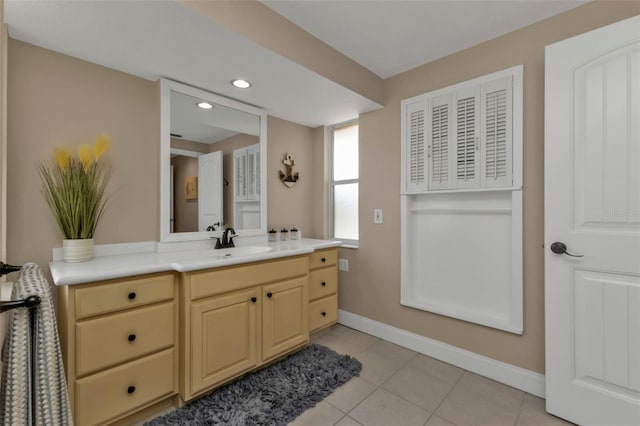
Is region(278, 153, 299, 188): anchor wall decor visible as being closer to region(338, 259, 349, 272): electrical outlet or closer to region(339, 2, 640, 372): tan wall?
region(339, 2, 640, 372): tan wall

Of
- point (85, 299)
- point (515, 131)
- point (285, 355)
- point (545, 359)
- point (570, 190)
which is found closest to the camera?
point (85, 299)

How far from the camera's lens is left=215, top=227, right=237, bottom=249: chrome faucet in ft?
8.08

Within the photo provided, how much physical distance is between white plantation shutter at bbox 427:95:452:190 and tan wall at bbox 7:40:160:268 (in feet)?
6.80

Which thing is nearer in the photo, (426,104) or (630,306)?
(630,306)

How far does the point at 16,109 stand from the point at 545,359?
11.3ft

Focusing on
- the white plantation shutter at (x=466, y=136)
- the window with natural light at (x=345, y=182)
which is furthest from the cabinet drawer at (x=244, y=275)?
the white plantation shutter at (x=466, y=136)

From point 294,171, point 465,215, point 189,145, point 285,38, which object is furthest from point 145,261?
point 465,215

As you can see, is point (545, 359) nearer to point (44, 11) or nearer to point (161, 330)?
point (161, 330)

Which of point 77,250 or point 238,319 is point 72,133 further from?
point 238,319

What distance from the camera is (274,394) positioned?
194 centimetres

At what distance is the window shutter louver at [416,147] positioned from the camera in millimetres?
2467

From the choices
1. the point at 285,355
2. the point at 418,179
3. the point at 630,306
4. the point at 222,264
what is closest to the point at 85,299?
the point at 222,264

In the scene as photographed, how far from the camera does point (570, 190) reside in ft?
5.69

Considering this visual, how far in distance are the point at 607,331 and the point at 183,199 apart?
2770 millimetres
